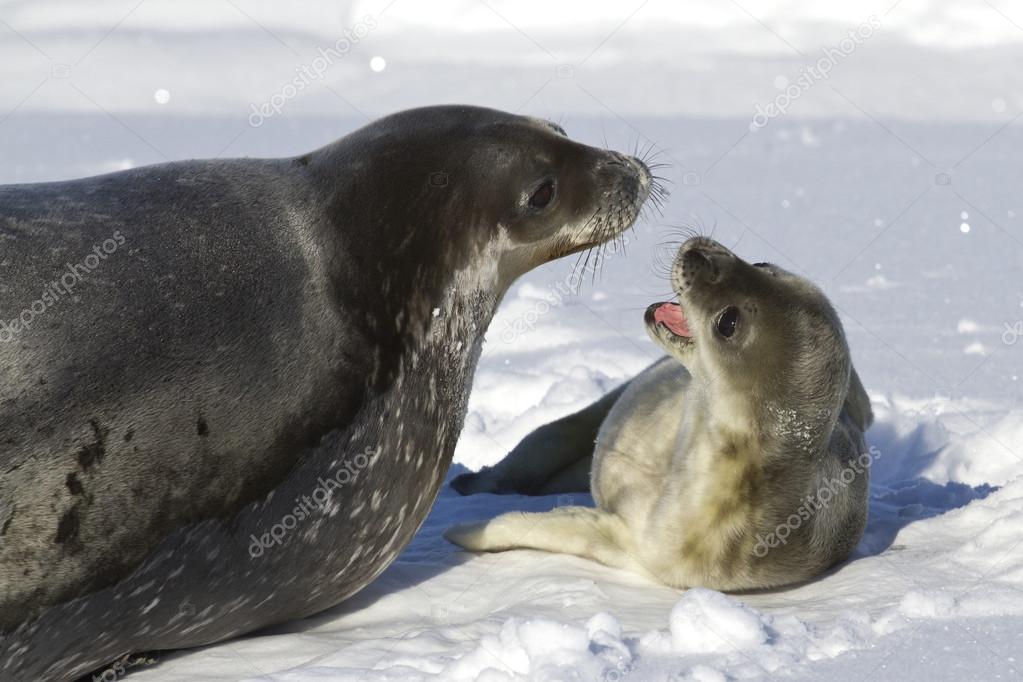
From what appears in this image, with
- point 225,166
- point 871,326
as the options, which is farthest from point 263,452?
point 871,326

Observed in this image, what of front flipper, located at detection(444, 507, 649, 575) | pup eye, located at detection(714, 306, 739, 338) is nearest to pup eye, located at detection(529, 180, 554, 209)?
pup eye, located at detection(714, 306, 739, 338)

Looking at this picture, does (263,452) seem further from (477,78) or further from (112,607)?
(477,78)

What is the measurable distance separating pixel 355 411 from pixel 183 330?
470mm

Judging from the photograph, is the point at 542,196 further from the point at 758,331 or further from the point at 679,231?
the point at 679,231

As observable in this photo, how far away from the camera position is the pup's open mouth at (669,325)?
376 cm

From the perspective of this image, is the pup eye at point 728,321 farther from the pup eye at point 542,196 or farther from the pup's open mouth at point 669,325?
the pup eye at point 542,196

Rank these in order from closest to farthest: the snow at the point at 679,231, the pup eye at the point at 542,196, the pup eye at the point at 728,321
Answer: the snow at the point at 679,231 < the pup eye at the point at 542,196 < the pup eye at the point at 728,321

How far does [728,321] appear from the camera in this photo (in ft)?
11.8

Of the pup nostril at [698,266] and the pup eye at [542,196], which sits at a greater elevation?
the pup eye at [542,196]

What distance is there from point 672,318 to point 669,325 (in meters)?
0.03

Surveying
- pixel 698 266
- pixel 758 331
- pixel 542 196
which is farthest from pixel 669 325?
pixel 542 196

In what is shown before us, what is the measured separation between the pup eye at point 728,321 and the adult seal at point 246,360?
357 mm

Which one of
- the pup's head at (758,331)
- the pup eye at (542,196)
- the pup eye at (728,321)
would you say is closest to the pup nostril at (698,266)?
the pup's head at (758,331)

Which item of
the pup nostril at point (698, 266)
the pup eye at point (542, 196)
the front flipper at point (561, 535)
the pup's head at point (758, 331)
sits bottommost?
the front flipper at point (561, 535)
